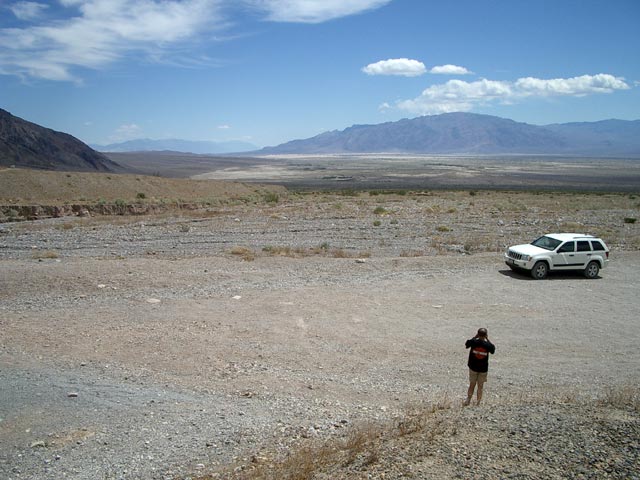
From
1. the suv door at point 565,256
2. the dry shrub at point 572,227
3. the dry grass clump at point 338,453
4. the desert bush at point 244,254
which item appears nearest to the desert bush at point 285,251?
the desert bush at point 244,254

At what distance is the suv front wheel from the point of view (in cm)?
1858

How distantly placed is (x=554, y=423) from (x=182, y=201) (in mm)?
46709

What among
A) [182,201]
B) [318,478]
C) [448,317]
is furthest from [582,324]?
[182,201]

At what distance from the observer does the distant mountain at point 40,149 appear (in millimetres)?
98625

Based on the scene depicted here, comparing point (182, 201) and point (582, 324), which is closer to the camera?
point (582, 324)

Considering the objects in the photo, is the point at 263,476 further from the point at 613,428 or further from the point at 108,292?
the point at 108,292

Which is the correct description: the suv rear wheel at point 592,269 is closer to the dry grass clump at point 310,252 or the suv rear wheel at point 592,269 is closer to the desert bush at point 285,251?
the dry grass clump at point 310,252

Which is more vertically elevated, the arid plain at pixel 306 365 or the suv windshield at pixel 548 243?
the suv windshield at pixel 548 243

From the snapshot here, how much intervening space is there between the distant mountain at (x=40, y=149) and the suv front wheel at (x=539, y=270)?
96.6 metres

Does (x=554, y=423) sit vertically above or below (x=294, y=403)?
above

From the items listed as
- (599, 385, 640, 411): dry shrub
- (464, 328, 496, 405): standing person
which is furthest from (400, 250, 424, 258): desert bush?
(599, 385, 640, 411): dry shrub

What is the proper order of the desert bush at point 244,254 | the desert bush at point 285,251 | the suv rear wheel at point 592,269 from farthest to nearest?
the desert bush at point 285,251 < the desert bush at point 244,254 < the suv rear wheel at point 592,269

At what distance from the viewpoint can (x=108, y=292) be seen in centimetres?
1523

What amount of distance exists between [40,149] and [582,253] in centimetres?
11281
